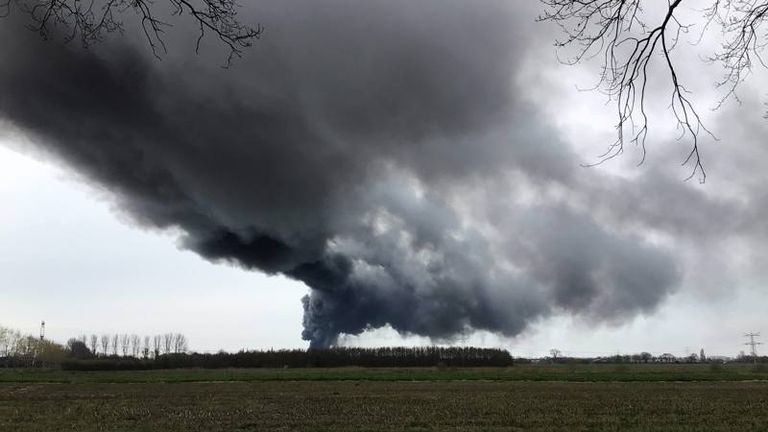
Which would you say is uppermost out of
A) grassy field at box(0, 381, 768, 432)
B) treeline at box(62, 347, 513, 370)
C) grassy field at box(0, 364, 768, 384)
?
grassy field at box(0, 381, 768, 432)

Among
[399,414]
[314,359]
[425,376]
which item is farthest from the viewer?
[314,359]

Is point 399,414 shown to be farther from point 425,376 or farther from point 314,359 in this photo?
point 314,359

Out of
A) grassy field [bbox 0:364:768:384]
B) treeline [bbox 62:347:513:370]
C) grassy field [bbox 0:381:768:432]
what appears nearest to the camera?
grassy field [bbox 0:381:768:432]

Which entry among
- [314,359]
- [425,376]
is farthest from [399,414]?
[314,359]

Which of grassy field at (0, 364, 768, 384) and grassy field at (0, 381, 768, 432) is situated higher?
grassy field at (0, 381, 768, 432)

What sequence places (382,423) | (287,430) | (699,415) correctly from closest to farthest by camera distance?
(287,430) < (382,423) < (699,415)

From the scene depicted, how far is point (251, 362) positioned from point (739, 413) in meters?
163

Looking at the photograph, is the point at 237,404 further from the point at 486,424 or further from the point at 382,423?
the point at 486,424

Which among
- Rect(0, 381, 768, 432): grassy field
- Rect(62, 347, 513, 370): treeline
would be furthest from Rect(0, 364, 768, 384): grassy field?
Rect(62, 347, 513, 370): treeline

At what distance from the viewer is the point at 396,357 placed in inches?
7751

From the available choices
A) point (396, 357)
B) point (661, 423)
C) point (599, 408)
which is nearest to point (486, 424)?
point (661, 423)

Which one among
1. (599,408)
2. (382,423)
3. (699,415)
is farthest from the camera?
(599,408)

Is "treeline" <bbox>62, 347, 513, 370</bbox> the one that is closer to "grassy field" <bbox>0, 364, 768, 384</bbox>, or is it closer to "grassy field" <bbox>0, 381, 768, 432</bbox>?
"grassy field" <bbox>0, 364, 768, 384</bbox>

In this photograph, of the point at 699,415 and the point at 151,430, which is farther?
the point at 699,415
